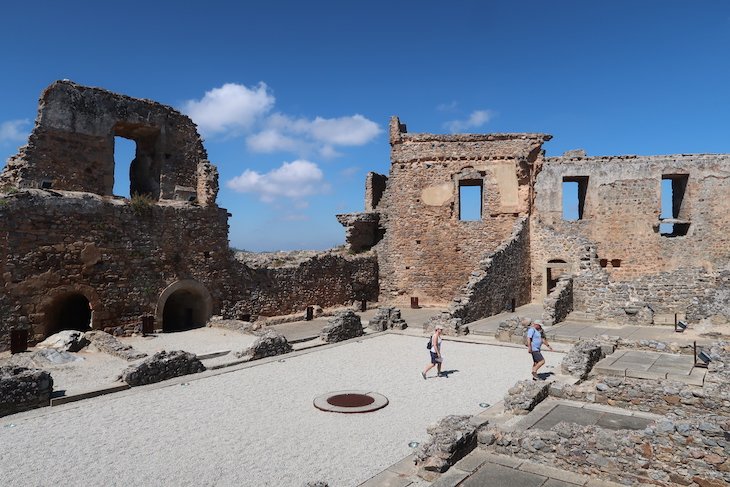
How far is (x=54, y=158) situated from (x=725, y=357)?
18.5m

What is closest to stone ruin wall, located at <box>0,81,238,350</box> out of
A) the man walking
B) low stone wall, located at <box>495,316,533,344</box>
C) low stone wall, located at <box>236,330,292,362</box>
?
low stone wall, located at <box>236,330,292,362</box>

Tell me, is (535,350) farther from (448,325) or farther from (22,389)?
(22,389)

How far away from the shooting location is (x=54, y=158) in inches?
656

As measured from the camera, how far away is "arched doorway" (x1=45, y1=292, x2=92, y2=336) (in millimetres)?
14919

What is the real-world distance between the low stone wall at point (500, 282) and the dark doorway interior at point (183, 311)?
868cm

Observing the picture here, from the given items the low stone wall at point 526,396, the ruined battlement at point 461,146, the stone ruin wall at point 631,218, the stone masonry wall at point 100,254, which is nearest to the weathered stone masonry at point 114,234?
the stone masonry wall at point 100,254

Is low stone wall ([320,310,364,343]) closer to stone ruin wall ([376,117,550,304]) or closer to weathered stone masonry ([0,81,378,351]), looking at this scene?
weathered stone masonry ([0,81,378,351])

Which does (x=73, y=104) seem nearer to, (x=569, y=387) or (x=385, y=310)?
(x=385, y=310)

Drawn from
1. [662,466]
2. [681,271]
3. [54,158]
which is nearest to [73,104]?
[54,158]

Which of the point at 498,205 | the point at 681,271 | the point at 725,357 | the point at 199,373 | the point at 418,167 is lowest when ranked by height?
the point at 199,373

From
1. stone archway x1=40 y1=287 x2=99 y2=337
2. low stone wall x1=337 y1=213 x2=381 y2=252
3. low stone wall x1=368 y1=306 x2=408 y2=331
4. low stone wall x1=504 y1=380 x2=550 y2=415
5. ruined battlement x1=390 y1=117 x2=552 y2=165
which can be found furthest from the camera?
low stone wall x1=337 y1=213 x2=381 y2=252

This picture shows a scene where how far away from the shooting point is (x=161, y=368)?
11.1 m

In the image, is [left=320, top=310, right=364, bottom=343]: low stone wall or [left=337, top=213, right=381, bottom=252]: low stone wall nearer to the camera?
[left=320, top=310, right=364, bottom=343]: low stone wall

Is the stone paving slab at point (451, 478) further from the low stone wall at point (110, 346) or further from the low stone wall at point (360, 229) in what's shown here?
the low stone wall at point (360, 229)
